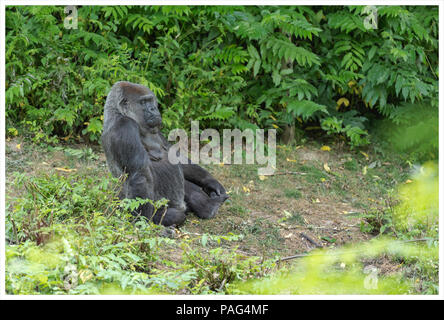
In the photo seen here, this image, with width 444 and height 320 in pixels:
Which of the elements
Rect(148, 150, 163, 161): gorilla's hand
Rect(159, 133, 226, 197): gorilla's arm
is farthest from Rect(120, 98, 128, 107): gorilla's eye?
Rect(159, 133, 226, 197): gorilla's arm

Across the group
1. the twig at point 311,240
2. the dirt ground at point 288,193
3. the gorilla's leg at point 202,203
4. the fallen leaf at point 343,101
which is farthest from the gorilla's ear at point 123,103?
the fallen leaf at point 343,101

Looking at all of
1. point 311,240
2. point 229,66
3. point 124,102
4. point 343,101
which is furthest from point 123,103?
point 343,101

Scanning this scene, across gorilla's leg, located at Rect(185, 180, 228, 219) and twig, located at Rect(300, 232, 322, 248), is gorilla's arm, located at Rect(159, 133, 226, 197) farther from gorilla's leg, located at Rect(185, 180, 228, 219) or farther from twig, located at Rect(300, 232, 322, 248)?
twig, located at Rect(300, 232, 322, 248)

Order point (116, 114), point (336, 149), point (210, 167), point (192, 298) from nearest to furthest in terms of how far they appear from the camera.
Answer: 1. point (192, 298)
2. point (116, 114)
3. point (210, 167)
4. point (336, 149)

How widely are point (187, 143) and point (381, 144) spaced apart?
2135 mm

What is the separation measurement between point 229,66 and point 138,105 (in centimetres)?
212

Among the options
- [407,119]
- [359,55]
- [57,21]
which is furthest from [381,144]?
[57,21]

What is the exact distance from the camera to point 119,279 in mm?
2646

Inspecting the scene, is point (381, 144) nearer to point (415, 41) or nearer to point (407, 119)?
point (407, 119)

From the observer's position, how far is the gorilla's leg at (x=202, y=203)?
429 centimetres

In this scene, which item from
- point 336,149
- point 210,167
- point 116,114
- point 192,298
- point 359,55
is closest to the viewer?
point 192,298

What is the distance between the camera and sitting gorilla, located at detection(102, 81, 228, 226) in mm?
3785

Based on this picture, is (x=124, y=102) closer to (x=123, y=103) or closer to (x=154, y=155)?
(x=123, y=103)

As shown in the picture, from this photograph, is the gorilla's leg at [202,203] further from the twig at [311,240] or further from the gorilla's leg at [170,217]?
the twig at [311,240]
